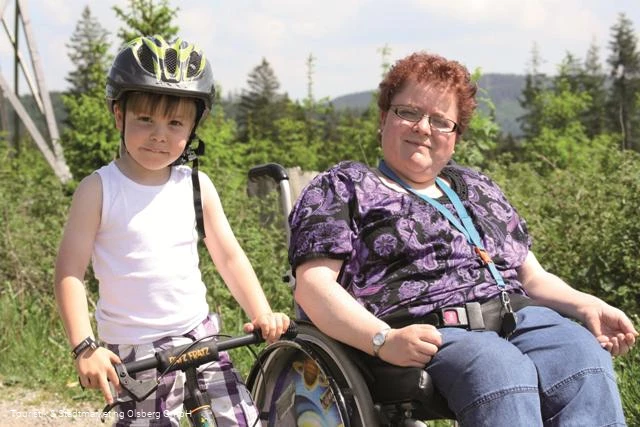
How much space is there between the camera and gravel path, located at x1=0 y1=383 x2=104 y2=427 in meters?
4.88

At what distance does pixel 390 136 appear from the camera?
3385 mm

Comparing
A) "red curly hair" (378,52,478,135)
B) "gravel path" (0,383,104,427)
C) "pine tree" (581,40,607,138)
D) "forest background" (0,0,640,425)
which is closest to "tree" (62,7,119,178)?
"forest background" (0,0,640,425)

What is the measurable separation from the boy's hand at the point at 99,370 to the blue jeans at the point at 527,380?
961 mm

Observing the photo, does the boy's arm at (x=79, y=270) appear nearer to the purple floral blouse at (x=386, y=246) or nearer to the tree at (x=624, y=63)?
the purple floral blouse at (x=386, y=246)

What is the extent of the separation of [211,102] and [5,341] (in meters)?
3.62

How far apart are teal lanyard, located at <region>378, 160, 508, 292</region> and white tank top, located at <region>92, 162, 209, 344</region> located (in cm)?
85

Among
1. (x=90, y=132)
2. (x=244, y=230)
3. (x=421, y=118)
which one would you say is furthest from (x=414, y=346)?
(x=90, y=132)

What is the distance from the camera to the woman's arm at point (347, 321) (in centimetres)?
279

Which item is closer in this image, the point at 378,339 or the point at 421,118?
the point at 378,339

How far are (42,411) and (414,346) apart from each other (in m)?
2.91

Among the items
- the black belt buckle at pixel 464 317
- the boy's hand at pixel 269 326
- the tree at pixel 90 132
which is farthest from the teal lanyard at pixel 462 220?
the tree at pixel 90 132

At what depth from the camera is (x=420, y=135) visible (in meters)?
3.33

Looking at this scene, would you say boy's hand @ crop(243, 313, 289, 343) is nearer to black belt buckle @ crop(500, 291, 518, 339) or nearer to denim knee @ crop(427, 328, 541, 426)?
denim knee @ crop(427, 328, 541, 426)

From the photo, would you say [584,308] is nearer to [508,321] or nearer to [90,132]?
[508,321]
